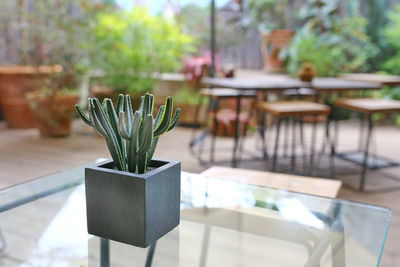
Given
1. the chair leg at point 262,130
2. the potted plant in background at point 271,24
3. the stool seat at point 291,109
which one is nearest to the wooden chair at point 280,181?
the stool seat at point 291,109

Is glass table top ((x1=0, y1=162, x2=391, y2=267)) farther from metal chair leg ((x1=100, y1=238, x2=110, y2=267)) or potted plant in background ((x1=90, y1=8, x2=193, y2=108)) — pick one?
potted plant in background ((x1=90, y1=8, x2=193, y2=108))

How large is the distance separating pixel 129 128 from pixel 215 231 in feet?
1.43

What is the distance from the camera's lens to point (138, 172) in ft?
3.23

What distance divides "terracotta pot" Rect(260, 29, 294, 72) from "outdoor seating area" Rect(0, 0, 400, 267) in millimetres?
29

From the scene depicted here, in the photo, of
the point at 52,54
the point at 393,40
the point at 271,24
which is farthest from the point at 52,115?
the point at 393,40

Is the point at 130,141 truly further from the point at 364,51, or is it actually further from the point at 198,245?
the point at 364,51

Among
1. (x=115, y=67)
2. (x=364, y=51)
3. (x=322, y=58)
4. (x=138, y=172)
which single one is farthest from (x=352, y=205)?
(x=364, y=51)

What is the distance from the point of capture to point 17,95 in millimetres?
4898

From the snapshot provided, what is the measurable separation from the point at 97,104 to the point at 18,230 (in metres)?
0.49

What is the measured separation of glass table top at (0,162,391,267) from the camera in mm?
1012

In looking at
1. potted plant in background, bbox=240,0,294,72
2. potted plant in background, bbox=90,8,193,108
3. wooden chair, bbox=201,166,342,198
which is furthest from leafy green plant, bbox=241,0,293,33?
wooden chair, bbox=201,166,342,198

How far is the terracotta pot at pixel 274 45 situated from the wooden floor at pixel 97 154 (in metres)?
1.49

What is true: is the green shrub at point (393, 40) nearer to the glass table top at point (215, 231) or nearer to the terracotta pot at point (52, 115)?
the terracotta pot at point (52, 115)

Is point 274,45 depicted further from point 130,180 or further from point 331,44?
point 130,180
